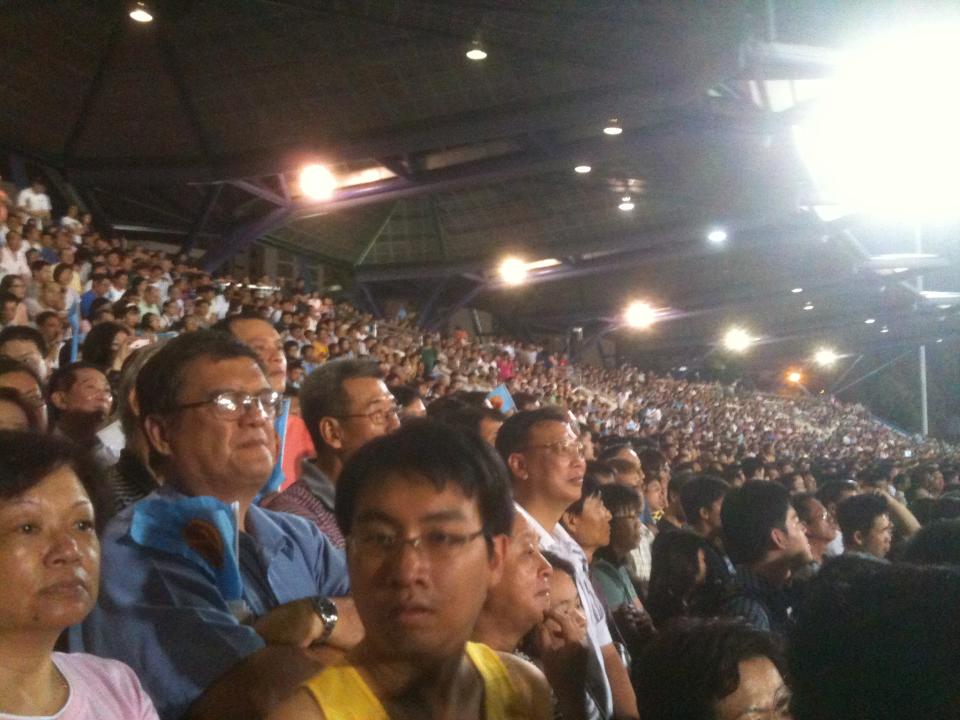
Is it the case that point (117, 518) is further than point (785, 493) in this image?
No

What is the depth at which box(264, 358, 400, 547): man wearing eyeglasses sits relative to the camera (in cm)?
314

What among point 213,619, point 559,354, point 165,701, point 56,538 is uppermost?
point 559,354

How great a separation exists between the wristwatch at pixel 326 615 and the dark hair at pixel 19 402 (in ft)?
4.53

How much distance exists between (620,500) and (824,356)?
4396 centimetres

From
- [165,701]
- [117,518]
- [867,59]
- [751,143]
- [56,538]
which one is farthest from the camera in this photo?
[751,143]

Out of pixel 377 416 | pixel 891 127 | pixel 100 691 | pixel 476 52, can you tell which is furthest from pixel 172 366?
pixel 891 127

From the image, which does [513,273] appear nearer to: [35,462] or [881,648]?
[35,462]

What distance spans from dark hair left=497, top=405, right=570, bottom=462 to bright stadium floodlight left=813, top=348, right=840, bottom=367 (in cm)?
4405

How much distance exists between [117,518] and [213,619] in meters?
0.33

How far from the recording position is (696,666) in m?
2.12

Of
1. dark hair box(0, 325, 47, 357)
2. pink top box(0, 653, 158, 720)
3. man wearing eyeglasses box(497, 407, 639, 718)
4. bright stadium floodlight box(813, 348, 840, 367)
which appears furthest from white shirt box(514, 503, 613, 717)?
bright stadium floodlight box(813, 348, 840, 367)

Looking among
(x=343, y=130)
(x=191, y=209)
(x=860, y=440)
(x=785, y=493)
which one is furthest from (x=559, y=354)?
(x=785, y=493)

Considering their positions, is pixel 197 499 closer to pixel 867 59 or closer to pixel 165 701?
pixel 165 701

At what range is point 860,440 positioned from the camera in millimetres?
33438
